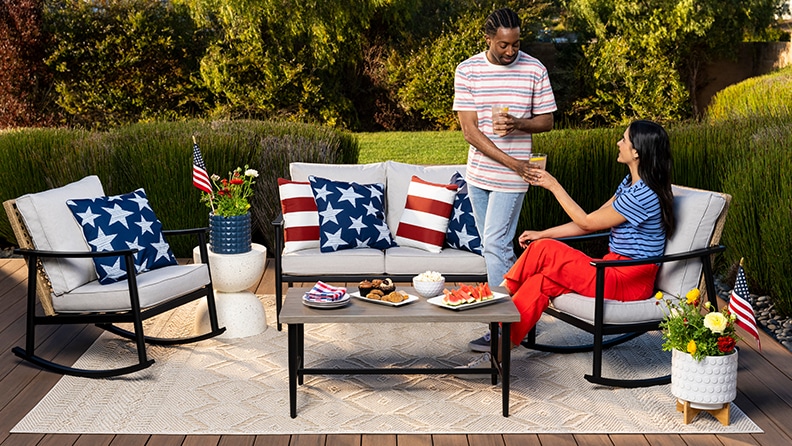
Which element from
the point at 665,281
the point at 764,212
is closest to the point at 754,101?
the point at 764,212

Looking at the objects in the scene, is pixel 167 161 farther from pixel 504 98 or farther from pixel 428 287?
pixel 428 287

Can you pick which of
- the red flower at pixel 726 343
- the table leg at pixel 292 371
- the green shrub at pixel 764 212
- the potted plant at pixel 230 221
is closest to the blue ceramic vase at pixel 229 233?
the potted plant at pixel 230 221

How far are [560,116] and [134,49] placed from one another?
7216mm

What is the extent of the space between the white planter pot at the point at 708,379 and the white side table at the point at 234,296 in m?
2.34

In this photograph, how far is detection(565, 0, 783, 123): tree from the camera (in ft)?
49.3

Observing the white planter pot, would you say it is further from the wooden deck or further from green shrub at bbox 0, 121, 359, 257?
green shrub at bbox 0, 121, 359, 257

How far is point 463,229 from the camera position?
200 inches

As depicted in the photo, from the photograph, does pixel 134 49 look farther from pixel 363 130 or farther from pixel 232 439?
pixel 232 439

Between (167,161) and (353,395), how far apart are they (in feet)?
10.7

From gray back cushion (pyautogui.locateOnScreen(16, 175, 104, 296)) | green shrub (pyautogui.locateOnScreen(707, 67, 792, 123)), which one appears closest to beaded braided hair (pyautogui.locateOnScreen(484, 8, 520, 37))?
gray back cushion (pyautogui.locateOnScreen(16, 175, 104, 296))

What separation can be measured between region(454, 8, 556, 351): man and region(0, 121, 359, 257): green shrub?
2.45 metres

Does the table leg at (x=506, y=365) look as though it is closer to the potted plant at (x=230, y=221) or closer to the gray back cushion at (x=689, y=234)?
the gray back cushion at (x=689, y=234)

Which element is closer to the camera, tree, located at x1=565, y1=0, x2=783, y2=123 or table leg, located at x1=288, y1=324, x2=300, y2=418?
table leg, located at x1=288, y1=324, x2=300, y2=418

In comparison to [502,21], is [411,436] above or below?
below
